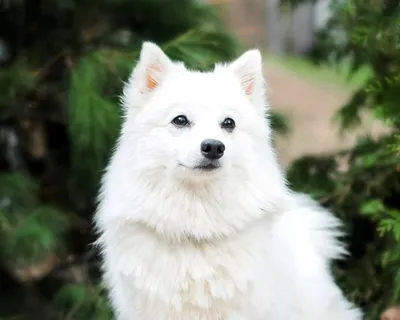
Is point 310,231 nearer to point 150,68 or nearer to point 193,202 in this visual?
point 193,202

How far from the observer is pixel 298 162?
9.82 feet

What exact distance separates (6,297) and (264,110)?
5.91 ft

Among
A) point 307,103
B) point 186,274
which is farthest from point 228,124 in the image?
point 307,103

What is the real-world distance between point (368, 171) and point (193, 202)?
4.04 feet

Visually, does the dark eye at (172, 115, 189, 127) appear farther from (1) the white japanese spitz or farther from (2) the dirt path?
(2) the dirt path

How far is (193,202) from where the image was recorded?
1892 millimetres

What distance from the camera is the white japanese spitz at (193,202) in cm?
186

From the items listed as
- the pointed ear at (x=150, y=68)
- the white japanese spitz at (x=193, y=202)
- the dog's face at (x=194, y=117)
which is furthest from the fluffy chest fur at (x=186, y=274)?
the pointed ear at (x=150, y=68)

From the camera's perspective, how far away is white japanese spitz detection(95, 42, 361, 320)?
1860 mm

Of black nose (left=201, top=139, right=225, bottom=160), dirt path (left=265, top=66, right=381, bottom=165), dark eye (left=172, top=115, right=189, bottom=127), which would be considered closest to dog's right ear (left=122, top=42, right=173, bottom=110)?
dark eye (left=172, top=115, right=189, bottom=127)

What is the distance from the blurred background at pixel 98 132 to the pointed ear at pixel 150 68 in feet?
1.84

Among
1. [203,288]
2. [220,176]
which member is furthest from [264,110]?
[203,288]

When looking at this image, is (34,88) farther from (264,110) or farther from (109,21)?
(264,110)

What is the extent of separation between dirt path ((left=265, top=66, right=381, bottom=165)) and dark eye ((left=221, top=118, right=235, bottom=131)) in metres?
3.94
